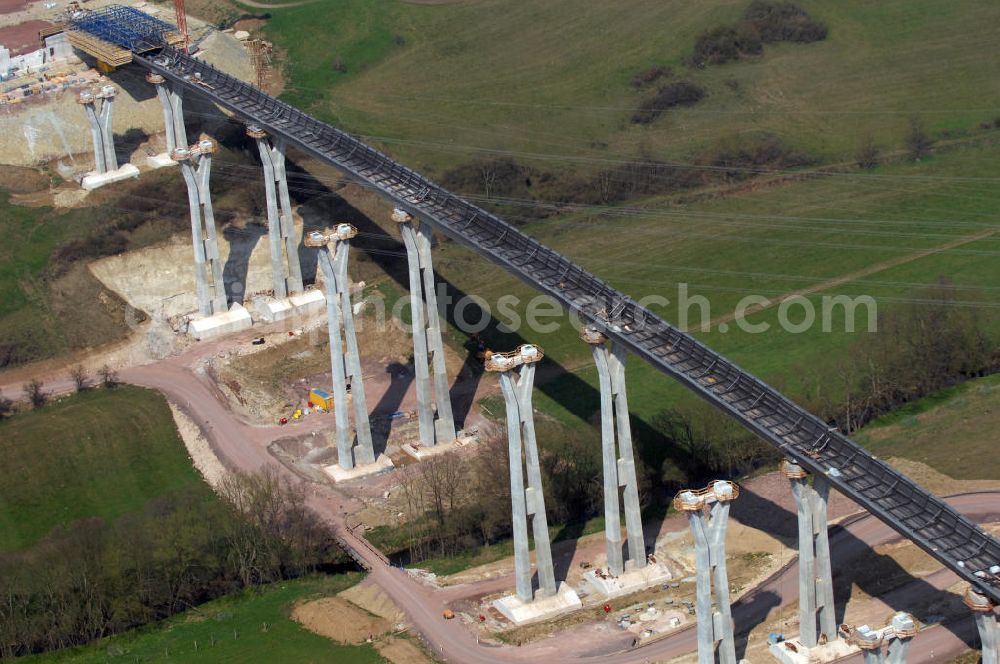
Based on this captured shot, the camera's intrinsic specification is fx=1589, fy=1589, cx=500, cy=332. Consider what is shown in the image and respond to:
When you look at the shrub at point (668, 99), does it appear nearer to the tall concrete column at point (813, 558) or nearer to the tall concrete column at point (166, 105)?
the tall concrete column at point (166, 105)

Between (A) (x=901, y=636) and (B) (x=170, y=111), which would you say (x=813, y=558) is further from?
(B) (x=170, y=111)

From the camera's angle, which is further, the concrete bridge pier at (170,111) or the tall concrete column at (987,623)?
the concrete bridge pier at (170,111)

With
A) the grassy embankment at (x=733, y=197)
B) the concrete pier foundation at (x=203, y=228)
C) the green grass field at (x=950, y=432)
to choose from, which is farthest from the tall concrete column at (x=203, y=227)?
the green grass field at (x=950, y=432)

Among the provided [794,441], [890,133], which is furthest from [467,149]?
[794,441]

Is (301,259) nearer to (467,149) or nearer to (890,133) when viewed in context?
(467,149)

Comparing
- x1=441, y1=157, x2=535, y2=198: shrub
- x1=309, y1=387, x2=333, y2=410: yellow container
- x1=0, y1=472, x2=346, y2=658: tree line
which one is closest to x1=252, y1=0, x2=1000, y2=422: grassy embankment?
x1=441, y1=157, x2=535, y2=198: shrub
